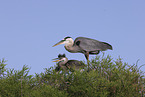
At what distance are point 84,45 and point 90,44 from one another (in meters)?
0.40

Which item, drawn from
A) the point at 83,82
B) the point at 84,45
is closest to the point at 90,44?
the point at 84,45

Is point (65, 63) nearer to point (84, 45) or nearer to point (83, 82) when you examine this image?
point (84, 45)

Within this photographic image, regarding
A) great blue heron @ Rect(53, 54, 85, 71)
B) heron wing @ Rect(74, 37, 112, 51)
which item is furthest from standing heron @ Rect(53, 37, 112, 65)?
great blue heron @ Rect(53, 54, 85, 71)

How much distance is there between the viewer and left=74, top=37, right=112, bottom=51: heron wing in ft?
50.9

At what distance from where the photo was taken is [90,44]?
15.7 meters

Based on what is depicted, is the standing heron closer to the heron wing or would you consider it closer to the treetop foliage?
the heron wing

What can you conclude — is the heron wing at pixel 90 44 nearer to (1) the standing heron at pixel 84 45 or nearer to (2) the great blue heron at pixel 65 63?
(1) the standing heron at pixel 84 45

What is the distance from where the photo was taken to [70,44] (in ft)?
51.7

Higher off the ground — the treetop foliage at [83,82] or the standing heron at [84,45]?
the standing heron at [84,45]

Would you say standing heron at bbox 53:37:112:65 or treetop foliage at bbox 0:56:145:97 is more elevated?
standing heron at bbox 53:37:112:65

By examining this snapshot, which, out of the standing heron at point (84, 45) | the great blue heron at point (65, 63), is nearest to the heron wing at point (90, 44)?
the standing heron at point (84, 45)

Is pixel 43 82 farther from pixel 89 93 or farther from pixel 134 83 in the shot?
pixel 134 83

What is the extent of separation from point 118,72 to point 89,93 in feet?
7.06

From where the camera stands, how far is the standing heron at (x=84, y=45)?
1551cm
